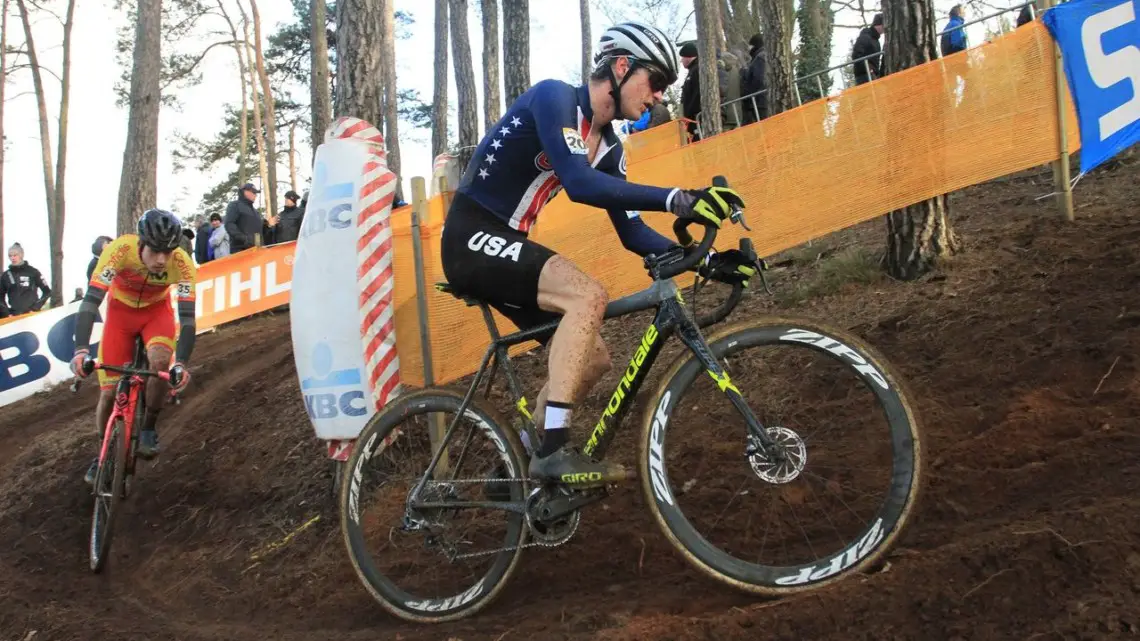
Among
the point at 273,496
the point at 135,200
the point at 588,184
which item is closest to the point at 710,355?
the point at 588,184

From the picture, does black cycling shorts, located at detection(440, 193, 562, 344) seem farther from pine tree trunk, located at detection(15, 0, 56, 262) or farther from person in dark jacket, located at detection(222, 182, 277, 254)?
pine tree trunk, located at detection(15, 0, 56, 262)

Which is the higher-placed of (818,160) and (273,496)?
(818,160)

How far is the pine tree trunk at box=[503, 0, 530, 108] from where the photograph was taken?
15.6 metres

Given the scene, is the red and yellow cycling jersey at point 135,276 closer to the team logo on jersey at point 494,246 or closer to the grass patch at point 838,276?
the team logo on jersey at point 494,246

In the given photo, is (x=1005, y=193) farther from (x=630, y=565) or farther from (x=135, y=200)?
(x=135, y=200)

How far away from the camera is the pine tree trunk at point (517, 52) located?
51.1ft

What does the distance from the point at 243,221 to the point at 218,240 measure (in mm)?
1311

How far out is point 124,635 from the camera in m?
4.43

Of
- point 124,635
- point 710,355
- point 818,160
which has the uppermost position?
point 818,160

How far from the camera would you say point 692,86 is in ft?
40.3

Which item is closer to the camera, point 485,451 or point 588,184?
point 588,184

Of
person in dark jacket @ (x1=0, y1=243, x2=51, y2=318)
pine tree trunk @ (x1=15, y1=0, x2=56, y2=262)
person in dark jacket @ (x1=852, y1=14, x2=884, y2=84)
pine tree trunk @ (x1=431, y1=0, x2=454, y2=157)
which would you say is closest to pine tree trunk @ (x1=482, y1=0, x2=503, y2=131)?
pine tree trunk @ (x1=431, y1=0, x2=454, y2=157)

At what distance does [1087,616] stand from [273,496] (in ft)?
16.7

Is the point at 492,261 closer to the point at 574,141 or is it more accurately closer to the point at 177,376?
the point at 574,141
